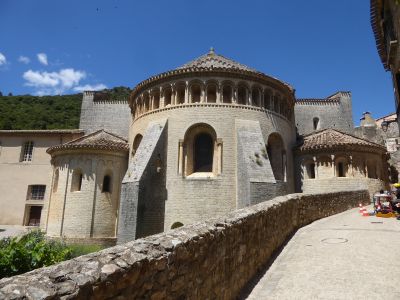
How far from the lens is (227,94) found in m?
17.8

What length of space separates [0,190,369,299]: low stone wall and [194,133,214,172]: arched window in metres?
10.1

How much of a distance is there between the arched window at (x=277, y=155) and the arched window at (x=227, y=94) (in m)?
3.60

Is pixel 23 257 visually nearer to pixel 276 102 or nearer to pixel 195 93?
pixel 195 93

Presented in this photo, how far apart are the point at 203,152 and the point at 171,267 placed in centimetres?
1448

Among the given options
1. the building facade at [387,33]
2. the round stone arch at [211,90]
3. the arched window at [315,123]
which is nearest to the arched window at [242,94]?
the round stone arch at [211,90]

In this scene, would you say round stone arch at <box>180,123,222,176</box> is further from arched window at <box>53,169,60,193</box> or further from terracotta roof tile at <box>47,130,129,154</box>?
arched window at <box>53,169,60,193</box>

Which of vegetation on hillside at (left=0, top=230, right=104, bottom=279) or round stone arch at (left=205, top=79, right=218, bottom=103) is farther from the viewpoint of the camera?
round stone arch at (left=205, top=79, right=218, bottom=103)

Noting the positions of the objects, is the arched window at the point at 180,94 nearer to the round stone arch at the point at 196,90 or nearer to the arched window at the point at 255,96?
the round stone arch at the point at 196,90

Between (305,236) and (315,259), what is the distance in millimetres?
2817

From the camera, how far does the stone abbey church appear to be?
15.4m

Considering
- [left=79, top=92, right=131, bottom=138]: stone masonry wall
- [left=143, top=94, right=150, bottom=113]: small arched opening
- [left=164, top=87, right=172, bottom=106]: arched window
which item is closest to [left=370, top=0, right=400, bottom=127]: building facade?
[left=164, top=87, right=172, bottom=106]: arched window

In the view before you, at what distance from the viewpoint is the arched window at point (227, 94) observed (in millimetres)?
17547

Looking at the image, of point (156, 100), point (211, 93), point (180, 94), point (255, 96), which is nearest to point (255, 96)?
point (255, 96)

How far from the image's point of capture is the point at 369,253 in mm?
7195
